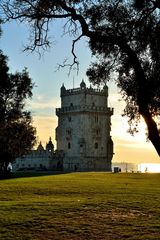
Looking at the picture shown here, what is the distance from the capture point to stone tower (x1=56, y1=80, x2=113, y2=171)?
4594 inches

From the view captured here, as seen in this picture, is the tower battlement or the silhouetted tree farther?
the tower battlement

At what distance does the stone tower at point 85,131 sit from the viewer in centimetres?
11669

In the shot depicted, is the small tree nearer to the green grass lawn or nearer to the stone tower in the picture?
the green grass lawn

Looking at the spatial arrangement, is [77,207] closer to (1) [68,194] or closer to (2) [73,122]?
(1) [68,194]

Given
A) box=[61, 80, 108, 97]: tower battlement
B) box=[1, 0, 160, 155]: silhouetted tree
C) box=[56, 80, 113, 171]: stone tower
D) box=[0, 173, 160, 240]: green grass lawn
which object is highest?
box=[61, 80, 108, 97]: tower battlement

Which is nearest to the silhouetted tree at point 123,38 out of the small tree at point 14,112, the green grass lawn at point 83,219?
the green grass lawn at point 83,219

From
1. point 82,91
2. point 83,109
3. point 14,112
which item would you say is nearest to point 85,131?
point 83,109

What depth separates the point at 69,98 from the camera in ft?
410

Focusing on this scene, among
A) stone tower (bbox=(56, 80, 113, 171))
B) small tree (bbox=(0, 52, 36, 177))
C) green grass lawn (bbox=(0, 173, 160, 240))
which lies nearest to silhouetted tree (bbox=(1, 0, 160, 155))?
green grass lawn (bbox=(0, 173, 160, 240))

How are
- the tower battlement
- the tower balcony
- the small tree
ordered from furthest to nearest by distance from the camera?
the tower battlement < the tower balcony < the small tree

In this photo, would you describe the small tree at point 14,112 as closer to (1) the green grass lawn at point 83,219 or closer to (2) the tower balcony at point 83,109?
(1) the green grass lawn at point 83,219

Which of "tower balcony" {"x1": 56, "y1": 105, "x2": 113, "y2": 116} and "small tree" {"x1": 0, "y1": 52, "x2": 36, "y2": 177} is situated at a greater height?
"tower balcony" {"x1": 56, "y1": 105, "x2": 113, "y2": 116}

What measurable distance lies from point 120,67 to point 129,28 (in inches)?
44.5

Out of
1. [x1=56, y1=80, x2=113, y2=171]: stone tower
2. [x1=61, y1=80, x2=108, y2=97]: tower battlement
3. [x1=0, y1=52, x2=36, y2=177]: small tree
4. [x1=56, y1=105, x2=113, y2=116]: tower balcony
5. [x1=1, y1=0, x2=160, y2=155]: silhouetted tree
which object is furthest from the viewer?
[x1=61, y1=80, x2=108, y2=97]: tower battlement
